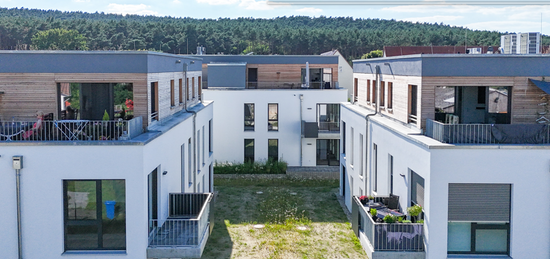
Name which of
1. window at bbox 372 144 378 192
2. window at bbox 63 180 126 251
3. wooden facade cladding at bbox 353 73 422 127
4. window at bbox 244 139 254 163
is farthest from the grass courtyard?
window at bbox 63 180 126 251

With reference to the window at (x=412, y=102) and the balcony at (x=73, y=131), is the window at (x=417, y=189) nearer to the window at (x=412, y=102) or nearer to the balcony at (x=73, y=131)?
the window at (x=412, y=102)

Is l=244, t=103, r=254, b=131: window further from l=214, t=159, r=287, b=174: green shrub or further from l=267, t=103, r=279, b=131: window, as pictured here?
l=214, t=159, r=287, b=174: green shrub

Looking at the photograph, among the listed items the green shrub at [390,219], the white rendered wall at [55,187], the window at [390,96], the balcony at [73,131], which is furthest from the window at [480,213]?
the balcony at [73,131]

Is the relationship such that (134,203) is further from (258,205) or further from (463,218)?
(258,205)

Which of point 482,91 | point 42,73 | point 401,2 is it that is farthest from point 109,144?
point 482,91

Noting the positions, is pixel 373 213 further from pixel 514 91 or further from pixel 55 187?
pixel 55 187

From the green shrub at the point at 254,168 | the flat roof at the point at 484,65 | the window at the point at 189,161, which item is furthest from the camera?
the green shrub at the point at 254,168
